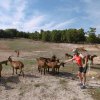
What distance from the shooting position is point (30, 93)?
1628cm

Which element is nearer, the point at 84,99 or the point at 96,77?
the point at 84,99

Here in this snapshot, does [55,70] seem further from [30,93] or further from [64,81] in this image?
[30,93]

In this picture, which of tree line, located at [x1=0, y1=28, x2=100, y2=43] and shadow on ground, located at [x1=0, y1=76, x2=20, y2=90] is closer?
shadow on ground, located at [x1=0, y1=76, x2=20, y2=90]

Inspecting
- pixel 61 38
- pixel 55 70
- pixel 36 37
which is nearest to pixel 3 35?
pixel 36 37

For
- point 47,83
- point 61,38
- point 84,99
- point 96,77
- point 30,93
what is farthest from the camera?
point 61,38

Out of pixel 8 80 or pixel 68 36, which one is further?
pixel 68 36

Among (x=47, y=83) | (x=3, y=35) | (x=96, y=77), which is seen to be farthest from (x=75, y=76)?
(x=3, y=35)

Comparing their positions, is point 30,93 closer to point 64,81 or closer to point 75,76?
point 64,81

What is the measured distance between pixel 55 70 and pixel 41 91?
6.36 metres

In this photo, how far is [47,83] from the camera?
18406mm

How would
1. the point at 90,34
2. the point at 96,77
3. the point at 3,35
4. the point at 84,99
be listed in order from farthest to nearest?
the point at 3,35
the point at 90,34
the point at 96,77
the point at 84,99

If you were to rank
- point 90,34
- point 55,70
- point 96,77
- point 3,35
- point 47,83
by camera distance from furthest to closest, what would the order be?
1. point 3,35
2. point 90,34
3. point 55,70
4. point 96,77
5. point 47,83

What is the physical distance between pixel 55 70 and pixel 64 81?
12.4 ft

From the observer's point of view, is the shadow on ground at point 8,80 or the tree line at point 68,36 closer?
the shadow on ground at point 8,80
